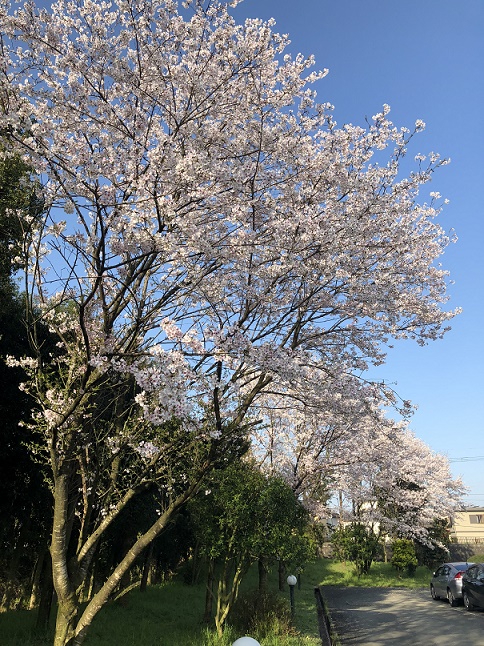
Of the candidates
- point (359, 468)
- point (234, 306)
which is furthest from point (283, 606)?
point (234, 306)

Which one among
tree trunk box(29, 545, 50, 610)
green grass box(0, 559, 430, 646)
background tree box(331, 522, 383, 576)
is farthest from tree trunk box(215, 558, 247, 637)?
background tree box(331, 522, 383, 576)

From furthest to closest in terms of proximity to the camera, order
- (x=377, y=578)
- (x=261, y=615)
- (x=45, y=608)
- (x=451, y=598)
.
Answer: (x=377, y=578) < (x=451, y=598) < (x=261, y=615) < (x=45, y=608)

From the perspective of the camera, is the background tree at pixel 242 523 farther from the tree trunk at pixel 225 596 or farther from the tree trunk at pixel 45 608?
the tree trunk at pixel 45 608

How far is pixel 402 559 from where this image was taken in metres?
28.2

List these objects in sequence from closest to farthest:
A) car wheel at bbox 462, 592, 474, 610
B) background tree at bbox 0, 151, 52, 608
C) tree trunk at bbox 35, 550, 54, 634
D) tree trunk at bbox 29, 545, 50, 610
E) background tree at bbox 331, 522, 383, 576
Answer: background tree at bbox 0, 151, 52, 608 → tree trunk at bbox 35, 550, 54, 634 → tree trunk at bbox 29, 545, 50, 610 → car wheel at bbox 462, 592, 474, 610 → background tree at bbox 331, 522, 383, 576

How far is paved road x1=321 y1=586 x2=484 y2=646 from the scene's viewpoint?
10.3 metres

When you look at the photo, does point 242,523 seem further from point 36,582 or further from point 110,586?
point 36,582

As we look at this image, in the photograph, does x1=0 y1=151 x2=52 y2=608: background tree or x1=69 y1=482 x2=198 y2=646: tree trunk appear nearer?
x1=69 y1=482 x2=198 y2=646: tree trunk

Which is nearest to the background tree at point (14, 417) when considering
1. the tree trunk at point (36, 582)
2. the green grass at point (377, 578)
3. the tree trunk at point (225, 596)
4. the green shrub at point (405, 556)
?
the tree trunk at point (36, 582)

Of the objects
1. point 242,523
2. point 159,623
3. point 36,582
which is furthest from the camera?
point 36,582

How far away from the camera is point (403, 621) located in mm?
13031

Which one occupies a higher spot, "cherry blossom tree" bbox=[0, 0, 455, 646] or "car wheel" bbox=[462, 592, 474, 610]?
"cherry blossom tree" bbox=[0, 0, 455, 646]

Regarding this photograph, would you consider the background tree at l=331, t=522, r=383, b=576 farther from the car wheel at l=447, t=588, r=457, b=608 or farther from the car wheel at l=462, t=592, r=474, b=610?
the car wheel at l=462, t=592, r=474, b=610

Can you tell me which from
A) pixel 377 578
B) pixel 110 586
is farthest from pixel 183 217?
pixel 377 578
